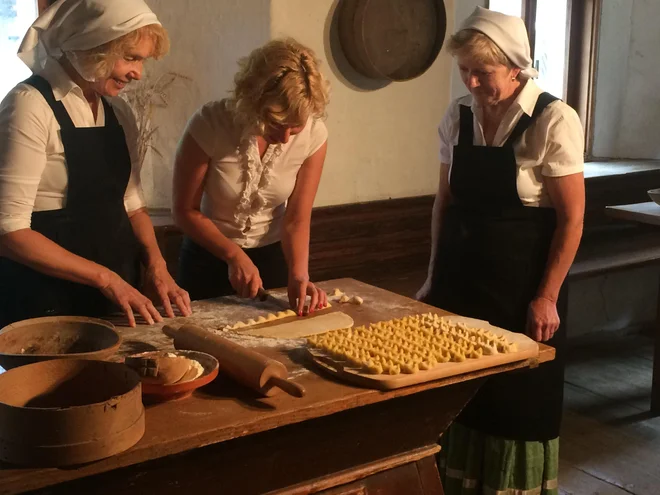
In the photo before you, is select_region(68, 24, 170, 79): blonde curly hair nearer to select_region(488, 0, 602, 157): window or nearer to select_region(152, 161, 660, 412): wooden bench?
select_region(152, 161, 660, 412): wooden bench

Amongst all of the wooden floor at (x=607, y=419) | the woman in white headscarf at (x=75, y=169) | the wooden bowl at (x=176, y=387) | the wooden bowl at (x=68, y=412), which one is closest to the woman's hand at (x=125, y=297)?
the woman in white headscarf at (x=75, y=169)

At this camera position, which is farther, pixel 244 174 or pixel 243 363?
pixel 244 174

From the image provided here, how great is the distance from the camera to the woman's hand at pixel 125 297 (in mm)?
1924

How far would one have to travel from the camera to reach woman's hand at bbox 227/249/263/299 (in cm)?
224

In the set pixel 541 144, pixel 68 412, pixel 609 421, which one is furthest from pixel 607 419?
pixel 68 412

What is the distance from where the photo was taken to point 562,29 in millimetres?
4984

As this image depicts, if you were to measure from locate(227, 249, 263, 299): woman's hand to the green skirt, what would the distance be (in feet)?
2.93

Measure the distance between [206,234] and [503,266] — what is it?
0.95 metres

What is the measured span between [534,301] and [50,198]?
1473 mm

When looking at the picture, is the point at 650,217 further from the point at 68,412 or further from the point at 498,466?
the point at 68,412

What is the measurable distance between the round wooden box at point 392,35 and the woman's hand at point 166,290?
160cm

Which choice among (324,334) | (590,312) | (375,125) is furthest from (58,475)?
(590,312)

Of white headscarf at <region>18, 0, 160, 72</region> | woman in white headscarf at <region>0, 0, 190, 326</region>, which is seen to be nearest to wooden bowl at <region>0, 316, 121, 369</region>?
woman in white headscarf at <region>0, 0, 190, 326</region>

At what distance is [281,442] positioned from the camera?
162cm
